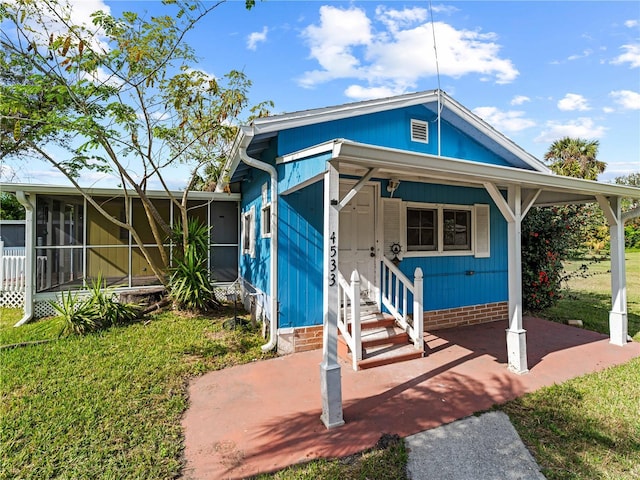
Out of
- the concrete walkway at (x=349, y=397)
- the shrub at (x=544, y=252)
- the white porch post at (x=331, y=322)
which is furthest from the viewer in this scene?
the shrub at (x=544, y=252)

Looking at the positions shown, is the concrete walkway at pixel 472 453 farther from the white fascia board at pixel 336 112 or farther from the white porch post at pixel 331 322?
the white fascia board at pixel 336 112

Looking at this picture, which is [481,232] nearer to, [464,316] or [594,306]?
[464,316]

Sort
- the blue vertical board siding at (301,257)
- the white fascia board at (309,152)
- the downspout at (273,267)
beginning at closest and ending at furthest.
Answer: the white fascia board at (309,152) < the downspout at (273,267) < the blue vertical board siding at (301,257)

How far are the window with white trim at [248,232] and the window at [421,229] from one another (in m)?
3.07

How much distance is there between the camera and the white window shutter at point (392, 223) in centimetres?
549

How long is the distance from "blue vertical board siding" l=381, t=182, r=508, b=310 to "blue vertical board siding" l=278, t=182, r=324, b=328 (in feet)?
4.53

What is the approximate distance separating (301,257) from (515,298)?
9.42 ft

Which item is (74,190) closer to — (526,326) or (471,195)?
(471,195)

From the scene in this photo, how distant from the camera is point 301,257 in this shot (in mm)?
4840

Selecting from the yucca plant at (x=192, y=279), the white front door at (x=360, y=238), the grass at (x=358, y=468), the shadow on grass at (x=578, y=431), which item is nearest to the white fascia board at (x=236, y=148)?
the yucca plant at (x=192, y=279)

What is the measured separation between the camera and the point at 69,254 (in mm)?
7730

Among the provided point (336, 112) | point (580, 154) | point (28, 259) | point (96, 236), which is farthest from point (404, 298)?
point (580, 154)

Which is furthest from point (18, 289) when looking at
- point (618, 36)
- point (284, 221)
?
point (618, 36)

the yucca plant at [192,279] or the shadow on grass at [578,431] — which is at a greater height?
the yucca plant at [192,279]
